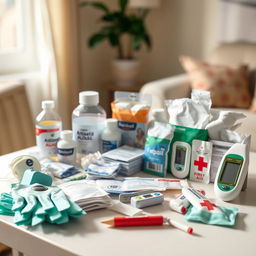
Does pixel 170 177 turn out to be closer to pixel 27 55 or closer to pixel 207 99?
pixel 207 99

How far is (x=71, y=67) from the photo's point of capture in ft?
9.06

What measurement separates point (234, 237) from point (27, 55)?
228cm

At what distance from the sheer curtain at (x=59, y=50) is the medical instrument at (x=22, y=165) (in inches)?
67.0

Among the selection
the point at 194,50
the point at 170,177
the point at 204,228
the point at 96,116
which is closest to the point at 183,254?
the point at 204,228

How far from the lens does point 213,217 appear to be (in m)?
0.85

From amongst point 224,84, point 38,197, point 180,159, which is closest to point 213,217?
point 180,159

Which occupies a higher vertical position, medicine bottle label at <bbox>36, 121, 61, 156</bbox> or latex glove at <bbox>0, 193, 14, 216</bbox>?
medicine bottle label at <bbox>36, 121, 61, 156</bbox>

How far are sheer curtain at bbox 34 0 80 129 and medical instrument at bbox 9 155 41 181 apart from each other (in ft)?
5.59

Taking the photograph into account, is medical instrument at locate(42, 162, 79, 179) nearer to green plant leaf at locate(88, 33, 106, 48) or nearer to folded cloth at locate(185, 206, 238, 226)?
folded cloth at locate(185, 206, 238, 226)

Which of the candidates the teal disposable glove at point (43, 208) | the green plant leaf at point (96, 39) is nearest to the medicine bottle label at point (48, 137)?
the teal disposable glove at point (43, 208)

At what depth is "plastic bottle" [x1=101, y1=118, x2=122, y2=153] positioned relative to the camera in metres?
1.19

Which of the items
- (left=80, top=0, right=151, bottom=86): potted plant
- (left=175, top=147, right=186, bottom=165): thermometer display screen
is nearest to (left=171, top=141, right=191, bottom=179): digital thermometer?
(left=175, top=147, right=186, bottom=165): thermometer display screen

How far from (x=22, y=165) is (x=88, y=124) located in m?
0.23

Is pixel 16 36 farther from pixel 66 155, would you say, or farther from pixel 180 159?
pixel 180 159
